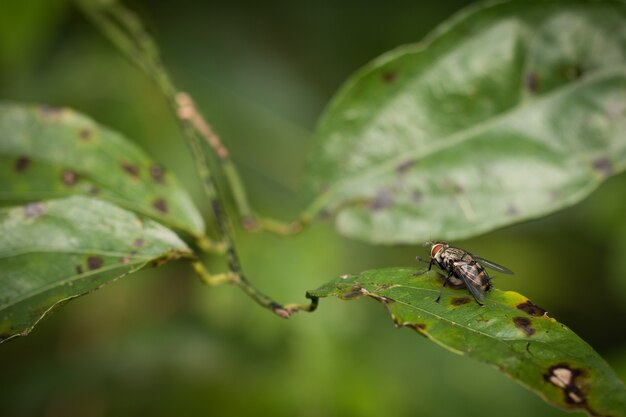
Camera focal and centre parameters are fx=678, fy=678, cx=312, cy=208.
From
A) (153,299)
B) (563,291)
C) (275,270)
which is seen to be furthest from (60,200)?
(563,291)

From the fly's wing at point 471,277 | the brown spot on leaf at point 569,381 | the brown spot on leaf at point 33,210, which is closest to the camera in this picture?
the brown spot on leaf at point 569,381

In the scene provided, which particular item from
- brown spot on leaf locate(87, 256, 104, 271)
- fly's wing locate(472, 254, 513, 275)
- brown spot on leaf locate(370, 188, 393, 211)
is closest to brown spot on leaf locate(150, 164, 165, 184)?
brown spot on leaf locate(87, 256, 104, 271)

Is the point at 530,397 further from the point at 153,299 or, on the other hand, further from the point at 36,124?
the point at 36,124

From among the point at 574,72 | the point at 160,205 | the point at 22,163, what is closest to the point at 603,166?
the point at 574,72

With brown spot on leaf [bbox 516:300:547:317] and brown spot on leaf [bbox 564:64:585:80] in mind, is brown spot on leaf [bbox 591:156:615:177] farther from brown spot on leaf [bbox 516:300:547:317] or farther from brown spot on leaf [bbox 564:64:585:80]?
brown spot on leaf [bbox 516:300:547:317]

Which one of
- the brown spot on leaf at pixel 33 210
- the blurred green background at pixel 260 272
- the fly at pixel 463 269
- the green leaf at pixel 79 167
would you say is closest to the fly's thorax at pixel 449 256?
the fly at pixel 463 269

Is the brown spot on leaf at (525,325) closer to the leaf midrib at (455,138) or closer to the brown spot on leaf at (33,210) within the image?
the leaf midrib at (455,138)

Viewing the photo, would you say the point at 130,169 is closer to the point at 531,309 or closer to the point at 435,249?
the point at 435,249
